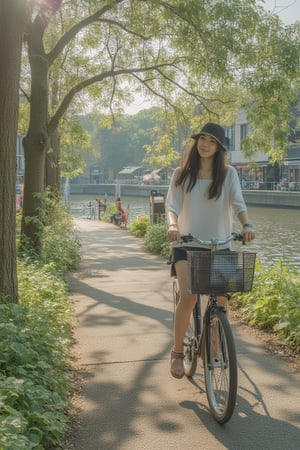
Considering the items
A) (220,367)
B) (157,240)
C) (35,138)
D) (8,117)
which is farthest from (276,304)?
(157,240)

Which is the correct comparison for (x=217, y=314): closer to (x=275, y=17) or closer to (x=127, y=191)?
(x=275, y=17)

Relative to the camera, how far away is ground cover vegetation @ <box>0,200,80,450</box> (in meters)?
2.89

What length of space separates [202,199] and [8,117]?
2.31m

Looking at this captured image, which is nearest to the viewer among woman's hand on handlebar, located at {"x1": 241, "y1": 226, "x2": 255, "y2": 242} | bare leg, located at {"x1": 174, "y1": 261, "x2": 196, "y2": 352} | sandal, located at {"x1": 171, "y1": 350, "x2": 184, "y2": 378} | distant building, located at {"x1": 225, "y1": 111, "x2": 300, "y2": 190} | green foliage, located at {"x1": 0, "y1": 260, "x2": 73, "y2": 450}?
green foliage, located at {"x1": 0, "y1": 260, "x2": 73, "y2": 450}

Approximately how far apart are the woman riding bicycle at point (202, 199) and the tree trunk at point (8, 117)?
1910mm

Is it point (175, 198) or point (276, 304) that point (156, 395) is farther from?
point (276, 304)

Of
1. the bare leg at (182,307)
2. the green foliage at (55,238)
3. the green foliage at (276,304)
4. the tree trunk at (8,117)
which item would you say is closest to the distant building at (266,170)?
the green foliage at (55,238)

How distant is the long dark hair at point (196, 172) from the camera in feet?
12.5

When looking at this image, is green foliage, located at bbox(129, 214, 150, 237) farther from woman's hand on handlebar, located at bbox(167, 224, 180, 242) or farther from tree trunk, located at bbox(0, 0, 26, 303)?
woman's hand on handlebar, located at bbox(167, 224, 180, 242)

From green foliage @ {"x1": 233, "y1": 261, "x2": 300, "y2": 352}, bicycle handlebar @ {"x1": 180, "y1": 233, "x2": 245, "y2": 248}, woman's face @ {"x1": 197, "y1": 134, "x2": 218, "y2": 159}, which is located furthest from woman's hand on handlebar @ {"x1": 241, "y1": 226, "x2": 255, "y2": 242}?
green foliage @ {"x1": 233, "y1": 261, "x2": 300, "y2": 352}

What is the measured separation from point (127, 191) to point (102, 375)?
88227mm

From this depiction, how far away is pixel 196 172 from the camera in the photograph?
12.8 ft

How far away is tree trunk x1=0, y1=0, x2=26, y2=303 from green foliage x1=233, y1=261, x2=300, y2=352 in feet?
8.58

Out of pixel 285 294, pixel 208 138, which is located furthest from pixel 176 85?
pixel 208 138
